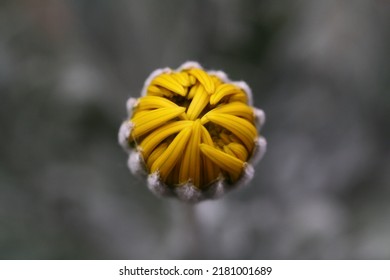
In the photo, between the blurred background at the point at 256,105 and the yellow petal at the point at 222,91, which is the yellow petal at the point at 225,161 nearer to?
the yellow petal at the point at 222,91

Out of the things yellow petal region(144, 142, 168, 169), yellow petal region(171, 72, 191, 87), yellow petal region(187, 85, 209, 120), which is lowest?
yellow petal region(144, 142, 168, 169)

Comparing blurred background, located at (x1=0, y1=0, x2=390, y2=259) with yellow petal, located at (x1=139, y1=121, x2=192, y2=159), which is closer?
yellow petal, located at (x1=139, y1=121, x2=192, y2=159)

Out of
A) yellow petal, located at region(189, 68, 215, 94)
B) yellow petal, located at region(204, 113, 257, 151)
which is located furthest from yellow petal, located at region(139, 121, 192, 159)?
yellow petal, located at region(189, 68, 215, 94)

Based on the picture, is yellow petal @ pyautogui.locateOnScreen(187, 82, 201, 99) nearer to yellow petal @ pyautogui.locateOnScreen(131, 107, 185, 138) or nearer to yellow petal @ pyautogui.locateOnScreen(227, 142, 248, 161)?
yellow petal @ pyautogui.locateOnScreen(131, 107, 185, 138)

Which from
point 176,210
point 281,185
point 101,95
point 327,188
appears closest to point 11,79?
point 101,95

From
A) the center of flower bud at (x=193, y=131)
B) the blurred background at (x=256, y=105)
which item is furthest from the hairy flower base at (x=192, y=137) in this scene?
the blurred background at (x=256, y=105)

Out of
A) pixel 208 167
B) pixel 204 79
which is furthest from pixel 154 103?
pixel 208 167

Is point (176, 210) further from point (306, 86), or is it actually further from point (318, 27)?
point (318, 27)
